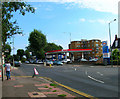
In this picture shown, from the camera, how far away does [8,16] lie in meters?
8.76

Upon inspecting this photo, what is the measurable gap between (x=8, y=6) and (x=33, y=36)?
2930 inches

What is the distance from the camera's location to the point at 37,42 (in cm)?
7981

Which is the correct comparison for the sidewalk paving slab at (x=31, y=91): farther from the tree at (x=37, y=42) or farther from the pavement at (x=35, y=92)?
the tree at (x=37, y=42)

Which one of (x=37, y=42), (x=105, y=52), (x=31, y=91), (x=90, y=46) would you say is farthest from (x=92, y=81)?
(x=90, y=46)

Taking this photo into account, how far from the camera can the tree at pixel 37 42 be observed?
8025 centimetres

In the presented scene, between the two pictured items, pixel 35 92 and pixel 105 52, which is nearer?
pixel 35 92

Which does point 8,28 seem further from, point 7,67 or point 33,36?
point 33,36

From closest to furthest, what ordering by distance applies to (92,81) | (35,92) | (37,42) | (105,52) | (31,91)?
1. (35,92)
2. (31,91)
3. (92,81)
4. (105,52)
5. (37,42)

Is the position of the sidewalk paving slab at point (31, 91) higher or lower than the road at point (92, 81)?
higher

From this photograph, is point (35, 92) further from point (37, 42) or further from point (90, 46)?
point (90, 46)

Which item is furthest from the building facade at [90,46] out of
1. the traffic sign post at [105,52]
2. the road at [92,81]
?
the road at [92,81]

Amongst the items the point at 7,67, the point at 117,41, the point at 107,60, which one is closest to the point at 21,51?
the point at 117,41

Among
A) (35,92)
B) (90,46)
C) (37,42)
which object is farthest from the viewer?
(90,46)

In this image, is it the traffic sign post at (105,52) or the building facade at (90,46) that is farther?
the building facade at (90,46)
